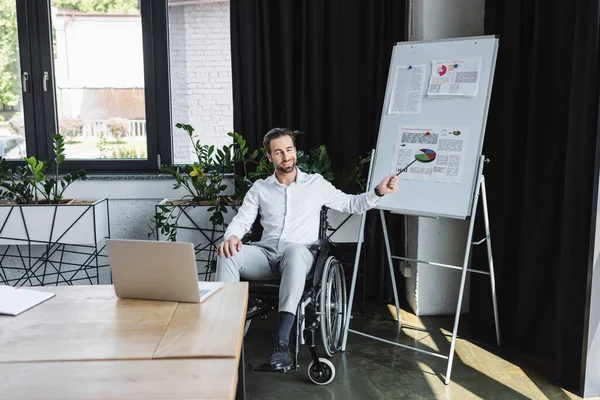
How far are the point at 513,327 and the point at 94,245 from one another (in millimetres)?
2290


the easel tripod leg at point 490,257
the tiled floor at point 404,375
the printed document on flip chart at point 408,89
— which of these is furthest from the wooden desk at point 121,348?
the printed document on flip chart at point 408,89

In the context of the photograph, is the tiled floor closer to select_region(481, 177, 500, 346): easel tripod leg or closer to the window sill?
select_region(481, 177, 500, 346): easel tripod leg

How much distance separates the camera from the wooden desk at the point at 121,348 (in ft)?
4.01

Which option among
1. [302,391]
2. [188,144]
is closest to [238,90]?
[188,144]

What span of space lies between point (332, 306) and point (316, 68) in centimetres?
145

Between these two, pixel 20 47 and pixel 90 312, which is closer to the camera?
pixel 90 312

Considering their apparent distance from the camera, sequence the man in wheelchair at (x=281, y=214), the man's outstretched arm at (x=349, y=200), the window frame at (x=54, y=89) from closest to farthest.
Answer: the man in wheelchair at (x=281, y=214) → the man's outstretched arm at (x=349, y=200) → the window frame at (x=54, y=89)

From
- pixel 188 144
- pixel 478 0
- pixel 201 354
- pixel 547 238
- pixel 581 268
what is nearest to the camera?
pixel 201 354

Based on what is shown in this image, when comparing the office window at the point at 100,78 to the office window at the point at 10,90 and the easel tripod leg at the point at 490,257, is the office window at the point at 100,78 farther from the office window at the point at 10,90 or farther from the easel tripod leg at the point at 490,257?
the easel tripod leg at the point at 490,257

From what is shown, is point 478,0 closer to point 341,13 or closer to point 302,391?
point 341,13

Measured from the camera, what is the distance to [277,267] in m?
2.82

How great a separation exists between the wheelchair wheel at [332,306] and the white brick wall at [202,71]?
1377mm

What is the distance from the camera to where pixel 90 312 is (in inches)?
67.3

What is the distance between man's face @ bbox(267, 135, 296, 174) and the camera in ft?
9.56
